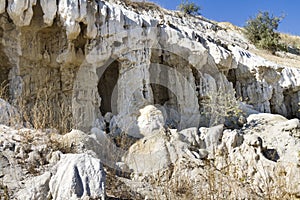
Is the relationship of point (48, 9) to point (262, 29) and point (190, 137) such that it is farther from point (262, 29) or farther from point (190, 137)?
point (262, 29)

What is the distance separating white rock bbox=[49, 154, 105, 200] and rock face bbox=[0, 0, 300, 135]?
3.16 m

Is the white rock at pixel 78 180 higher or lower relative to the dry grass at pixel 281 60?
lower

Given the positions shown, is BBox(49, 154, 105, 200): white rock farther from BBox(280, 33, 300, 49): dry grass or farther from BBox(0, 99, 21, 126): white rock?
BBox(280, 33, 300, 49): dry grass

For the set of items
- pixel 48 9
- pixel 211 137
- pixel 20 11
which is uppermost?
pixel 48 9

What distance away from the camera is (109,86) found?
10336mm

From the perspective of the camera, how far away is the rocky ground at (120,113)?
15.9ft

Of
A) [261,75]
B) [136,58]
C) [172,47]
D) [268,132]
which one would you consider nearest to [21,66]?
[136,58]

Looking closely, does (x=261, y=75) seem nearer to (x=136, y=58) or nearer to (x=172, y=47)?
(x=172, y=47)

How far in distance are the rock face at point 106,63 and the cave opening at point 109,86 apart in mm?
30

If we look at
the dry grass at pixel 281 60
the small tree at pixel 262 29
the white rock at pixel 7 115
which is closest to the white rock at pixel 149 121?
the white rock at pixel 7 115

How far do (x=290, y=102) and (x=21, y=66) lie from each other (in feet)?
36.2

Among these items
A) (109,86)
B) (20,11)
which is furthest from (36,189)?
(109,86)

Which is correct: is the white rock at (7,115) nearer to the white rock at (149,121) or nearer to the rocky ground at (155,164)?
the rocky ground at (155,164)

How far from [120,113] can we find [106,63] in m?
1.51
